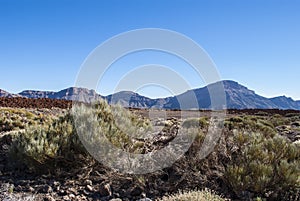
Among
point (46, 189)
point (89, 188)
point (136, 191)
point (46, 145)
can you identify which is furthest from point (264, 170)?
point (46, 145)

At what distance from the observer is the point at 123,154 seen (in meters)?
8.79

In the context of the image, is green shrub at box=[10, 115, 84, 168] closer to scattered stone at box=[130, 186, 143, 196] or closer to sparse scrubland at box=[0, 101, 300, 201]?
sparse scrubland at box=[0, 101, 300, 201]

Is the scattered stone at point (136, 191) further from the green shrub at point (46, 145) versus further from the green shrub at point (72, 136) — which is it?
the green shrub at point (46, 145)

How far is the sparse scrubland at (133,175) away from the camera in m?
7.41

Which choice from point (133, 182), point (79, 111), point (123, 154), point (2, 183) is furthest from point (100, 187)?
point (79, 111)

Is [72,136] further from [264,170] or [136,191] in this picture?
[264,170]

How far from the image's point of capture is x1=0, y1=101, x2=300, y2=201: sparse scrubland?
741cm

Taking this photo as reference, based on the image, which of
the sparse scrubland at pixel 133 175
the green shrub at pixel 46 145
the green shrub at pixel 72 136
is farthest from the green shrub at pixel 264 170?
the green shrub at pixel 46 145

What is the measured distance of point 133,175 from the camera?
7.96 m

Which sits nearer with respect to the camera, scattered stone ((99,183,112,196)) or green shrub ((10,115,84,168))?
scattered stone ((99,183,112,196))

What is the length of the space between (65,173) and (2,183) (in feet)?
4.42

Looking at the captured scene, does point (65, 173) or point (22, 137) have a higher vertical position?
point (22, 137)

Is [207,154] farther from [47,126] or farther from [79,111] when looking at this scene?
[47,126]

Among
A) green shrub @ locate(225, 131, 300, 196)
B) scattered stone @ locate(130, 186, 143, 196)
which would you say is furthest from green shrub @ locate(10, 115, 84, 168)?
green shrub @ locate(225, 131, 300, 196)
